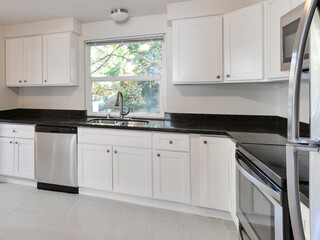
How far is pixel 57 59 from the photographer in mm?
2936

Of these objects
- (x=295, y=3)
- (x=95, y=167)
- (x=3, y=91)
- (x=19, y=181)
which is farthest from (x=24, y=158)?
(x=295, y=3)

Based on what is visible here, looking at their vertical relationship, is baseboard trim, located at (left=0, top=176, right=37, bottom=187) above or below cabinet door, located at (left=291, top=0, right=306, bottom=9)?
below

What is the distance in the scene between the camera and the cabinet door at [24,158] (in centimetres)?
270

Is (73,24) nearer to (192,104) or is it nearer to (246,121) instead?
(192,104)

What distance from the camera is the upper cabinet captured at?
2.91 metres

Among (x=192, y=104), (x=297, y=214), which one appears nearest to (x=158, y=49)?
(x=192, y=104)

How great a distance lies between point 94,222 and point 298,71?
2.11 meters

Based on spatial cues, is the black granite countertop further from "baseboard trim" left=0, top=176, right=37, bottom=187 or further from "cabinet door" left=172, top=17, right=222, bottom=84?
"baseboard trim" left=0, top=176, right=37, bottom=187

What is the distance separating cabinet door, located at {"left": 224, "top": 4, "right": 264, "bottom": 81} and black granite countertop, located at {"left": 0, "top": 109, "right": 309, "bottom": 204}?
0.56 metres

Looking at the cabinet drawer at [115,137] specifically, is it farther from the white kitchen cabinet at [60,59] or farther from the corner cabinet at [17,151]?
the white kitchen cabinet at [60,59]

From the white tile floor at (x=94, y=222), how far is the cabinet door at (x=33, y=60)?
65.5 inches

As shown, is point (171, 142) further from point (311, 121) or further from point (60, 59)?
point (60, 59)

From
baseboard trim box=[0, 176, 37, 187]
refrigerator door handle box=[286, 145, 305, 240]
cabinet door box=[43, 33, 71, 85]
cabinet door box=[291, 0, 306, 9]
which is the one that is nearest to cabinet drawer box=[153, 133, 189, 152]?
cabinet door box=[291, 0, 306, 9]

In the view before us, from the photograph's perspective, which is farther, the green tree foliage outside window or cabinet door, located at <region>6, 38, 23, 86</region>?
cabinet door, located at <region>6, 38, 23, 86</region>
